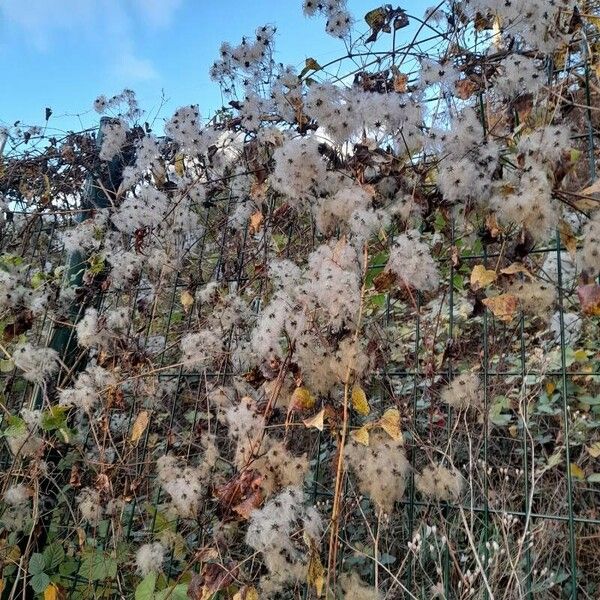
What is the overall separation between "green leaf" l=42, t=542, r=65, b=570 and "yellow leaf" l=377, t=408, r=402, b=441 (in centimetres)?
158

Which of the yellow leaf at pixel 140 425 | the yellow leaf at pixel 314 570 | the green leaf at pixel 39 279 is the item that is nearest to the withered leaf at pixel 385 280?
the yellow leaf at pixel 314 570

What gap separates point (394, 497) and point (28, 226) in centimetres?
253

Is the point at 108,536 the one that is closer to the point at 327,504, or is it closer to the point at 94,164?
the point at 327,504

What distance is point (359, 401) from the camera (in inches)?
70.0

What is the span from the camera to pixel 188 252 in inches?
105

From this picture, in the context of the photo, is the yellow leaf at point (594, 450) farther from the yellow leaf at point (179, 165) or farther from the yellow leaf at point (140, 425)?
the yellow leaf at point (179, 165)

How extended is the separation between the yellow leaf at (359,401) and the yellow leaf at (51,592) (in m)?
1.45

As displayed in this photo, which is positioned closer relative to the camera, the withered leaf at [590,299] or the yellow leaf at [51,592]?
the withered leaf at [590,299]

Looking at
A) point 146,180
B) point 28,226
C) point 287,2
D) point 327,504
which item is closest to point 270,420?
point 327,504

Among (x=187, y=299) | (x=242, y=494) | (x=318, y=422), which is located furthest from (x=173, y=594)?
(x=187, y=299)

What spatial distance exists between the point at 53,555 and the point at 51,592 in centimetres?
19

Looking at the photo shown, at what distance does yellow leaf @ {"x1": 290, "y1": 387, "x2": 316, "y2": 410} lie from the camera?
1781mm

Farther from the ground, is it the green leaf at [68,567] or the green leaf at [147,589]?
the green leaf at [147,589]

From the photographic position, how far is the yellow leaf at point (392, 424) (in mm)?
1682
